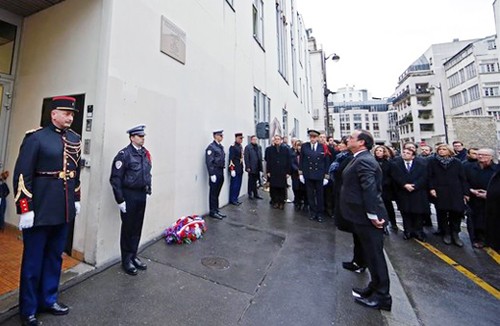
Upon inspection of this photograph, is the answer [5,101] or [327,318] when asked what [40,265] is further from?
[5,101]

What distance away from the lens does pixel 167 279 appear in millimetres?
3064

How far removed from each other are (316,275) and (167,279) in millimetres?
2026

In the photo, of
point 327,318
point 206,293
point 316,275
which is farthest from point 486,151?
point 206,293

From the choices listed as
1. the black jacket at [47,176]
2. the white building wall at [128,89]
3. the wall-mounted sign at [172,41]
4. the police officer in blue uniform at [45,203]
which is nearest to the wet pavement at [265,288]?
the police officer in blue uniform at [45,203]

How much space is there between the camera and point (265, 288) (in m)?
3.00

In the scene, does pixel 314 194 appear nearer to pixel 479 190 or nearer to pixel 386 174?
pixel 386 174

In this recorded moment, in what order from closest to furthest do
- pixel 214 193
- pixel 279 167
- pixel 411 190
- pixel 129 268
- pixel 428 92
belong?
pixel 129 268 → pixel 411 190 → pixel 214 193 → pixel 279 167 → pixel 428 92

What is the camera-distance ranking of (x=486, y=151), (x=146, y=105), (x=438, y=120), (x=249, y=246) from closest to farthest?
(x=146, y=105) → (x=249, y=246) → (x=486, y=151) → (x=438, y=120)

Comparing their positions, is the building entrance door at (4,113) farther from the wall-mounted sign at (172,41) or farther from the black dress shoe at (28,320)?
the black dress shoe at (28,320)

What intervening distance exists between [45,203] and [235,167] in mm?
4625

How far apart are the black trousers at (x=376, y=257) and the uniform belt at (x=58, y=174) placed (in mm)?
3287

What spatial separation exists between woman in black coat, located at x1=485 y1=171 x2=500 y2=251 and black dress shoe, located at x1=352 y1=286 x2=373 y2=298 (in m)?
1.40

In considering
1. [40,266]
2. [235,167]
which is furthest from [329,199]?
[40,266]

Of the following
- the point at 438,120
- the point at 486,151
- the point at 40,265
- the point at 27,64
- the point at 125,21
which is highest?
the point at 438,120
